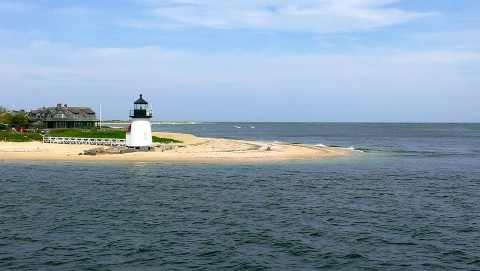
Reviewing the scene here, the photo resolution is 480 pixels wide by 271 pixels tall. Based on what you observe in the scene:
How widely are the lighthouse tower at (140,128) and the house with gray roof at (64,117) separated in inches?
1818

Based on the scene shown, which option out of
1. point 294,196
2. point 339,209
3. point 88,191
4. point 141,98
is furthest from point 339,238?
point 141,98

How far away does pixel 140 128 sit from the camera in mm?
55750

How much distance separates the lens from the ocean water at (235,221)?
16.7 m

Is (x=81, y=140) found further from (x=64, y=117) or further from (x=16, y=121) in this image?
(x=16, y=121)

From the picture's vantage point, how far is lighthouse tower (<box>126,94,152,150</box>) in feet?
178

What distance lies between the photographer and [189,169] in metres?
42.9

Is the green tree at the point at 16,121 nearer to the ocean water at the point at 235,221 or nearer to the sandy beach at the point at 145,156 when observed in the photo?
the sandy beach at the point at 145,156

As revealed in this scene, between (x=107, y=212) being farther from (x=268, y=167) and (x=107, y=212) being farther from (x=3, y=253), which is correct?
(x=268, y=167)

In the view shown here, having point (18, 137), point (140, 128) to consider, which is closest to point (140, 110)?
point (140, 128)

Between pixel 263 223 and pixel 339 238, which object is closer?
pixel 339 238

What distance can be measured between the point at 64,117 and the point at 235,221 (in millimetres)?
83974

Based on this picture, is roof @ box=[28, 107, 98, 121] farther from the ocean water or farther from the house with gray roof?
the ocean water

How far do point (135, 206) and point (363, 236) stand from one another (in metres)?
12.0

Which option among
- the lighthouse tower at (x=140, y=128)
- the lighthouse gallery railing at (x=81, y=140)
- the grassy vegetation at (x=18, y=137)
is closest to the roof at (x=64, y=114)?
the grassy vegetation at (x=18, y=137)
